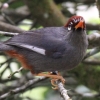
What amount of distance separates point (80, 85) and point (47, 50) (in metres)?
1.15

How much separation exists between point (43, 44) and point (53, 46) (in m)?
0.07

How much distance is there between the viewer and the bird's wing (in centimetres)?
316

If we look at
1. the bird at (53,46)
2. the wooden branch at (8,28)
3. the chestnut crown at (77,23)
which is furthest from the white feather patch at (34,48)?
the wooden branch at (8,28)

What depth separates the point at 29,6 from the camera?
4.17 meters

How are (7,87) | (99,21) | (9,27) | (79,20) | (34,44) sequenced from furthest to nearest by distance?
(99,21) → (7,87) → (9,27) → (34,44) → (79,20)

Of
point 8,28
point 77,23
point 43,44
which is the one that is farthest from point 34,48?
point 8,28

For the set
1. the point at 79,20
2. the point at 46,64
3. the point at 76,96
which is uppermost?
the point at 79,20

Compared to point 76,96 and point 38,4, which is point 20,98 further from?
point 38,4

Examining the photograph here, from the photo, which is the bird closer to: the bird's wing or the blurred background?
the bird's wing

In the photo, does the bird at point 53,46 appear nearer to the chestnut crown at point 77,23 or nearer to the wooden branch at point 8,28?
the chestnut crown at point 77,23

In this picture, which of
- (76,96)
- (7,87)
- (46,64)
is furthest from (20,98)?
(46,64)

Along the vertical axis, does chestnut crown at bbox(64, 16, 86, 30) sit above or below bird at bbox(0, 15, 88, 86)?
above

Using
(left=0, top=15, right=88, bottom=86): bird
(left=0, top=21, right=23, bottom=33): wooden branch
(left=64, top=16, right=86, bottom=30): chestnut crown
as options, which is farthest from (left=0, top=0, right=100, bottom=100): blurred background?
(left=64, top=16, right=86, bottom=30): chestnut crown

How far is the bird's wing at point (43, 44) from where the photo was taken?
3158 mm
